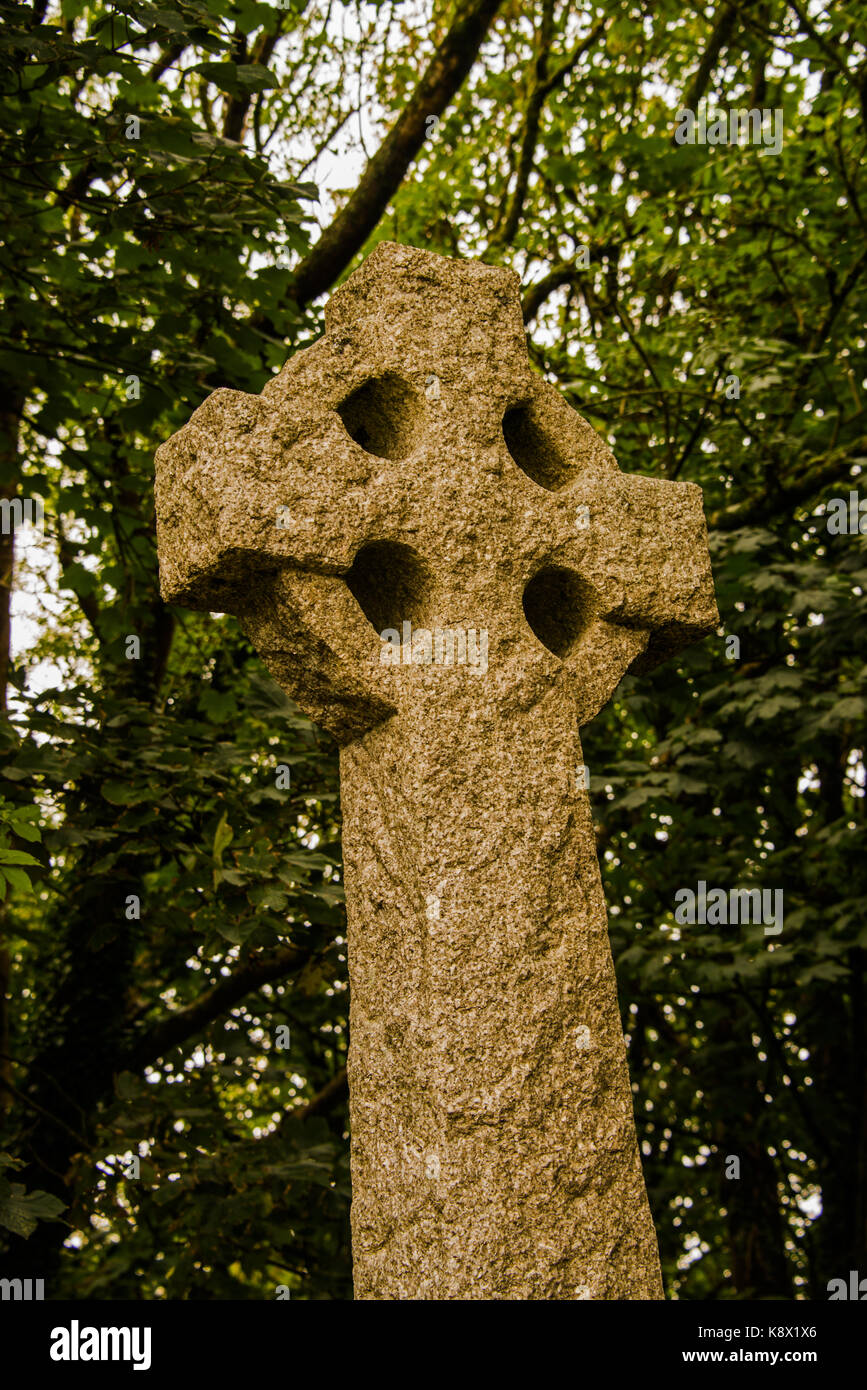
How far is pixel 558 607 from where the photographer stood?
2725 mm

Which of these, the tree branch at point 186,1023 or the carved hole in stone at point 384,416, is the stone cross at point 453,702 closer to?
the carved hole in stone at point 384,416

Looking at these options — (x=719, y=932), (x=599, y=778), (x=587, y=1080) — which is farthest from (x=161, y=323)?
(x=719, y=932)

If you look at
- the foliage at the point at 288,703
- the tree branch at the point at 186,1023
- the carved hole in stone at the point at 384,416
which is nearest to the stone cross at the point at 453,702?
the carved hole in stone at the point at 384,416

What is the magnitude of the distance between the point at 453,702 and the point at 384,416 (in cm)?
67

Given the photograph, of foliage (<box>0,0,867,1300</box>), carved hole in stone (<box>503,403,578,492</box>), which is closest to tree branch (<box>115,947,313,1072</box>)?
foliage (<box>0,0,867,1300</box>)

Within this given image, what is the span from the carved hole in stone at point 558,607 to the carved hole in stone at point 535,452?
207 mm

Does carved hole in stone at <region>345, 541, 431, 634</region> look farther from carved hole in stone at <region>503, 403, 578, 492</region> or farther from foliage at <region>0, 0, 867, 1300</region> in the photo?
foliage at <region>0, 0, 867, 1300</region>

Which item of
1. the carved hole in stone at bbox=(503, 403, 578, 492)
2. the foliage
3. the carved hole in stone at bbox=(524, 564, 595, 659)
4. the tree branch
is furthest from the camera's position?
the tree branch

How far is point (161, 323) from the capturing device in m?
4.85

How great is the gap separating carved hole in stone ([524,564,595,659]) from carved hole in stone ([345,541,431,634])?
0.28 meters

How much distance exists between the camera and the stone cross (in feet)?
6.91

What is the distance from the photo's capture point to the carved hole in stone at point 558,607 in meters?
2.63

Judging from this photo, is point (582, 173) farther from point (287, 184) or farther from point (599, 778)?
point (599, 778)

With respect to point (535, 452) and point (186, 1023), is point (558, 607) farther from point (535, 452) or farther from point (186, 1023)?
point (186, 1023)
